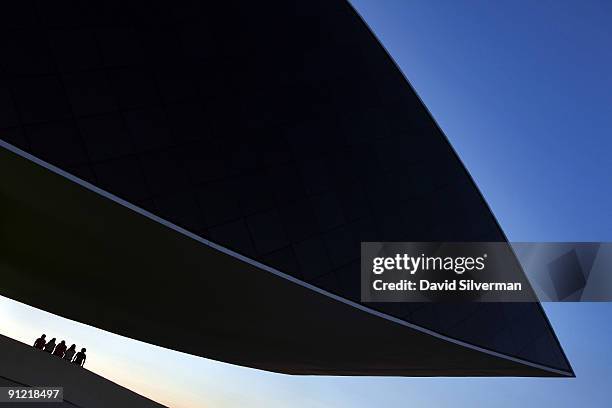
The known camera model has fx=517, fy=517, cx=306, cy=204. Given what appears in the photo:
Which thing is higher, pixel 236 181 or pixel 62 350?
pixel 236 181

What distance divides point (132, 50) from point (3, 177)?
4.25 meters

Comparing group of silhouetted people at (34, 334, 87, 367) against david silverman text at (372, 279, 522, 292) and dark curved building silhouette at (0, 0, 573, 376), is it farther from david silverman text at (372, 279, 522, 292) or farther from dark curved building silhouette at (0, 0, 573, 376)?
david silverman text at (372, 279, 522, 292)

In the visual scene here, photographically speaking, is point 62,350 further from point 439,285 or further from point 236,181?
point 439,285

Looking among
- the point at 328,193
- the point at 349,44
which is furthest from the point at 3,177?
the point at 349,44

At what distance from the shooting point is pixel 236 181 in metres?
13.4

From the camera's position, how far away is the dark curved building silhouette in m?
11.3

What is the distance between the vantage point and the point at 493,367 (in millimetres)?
20453

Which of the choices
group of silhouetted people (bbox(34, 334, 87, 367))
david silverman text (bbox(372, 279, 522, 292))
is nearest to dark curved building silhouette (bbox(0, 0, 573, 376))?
david silverman text (bbox(372, 279, 522, 292))

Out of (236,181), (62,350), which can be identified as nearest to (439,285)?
(236,181)

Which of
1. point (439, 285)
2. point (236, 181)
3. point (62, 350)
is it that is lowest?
point (62, 350)

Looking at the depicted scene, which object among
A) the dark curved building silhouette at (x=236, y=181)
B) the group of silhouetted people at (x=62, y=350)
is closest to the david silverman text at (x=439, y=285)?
the dark curved building silhouette at (x=236, y=181)

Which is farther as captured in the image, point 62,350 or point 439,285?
point 439,285

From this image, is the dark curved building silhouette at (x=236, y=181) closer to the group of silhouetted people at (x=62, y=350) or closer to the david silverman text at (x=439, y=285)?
the david silverman text at (x=439, y=285)

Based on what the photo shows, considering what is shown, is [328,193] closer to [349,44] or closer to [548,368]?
[349,44]
